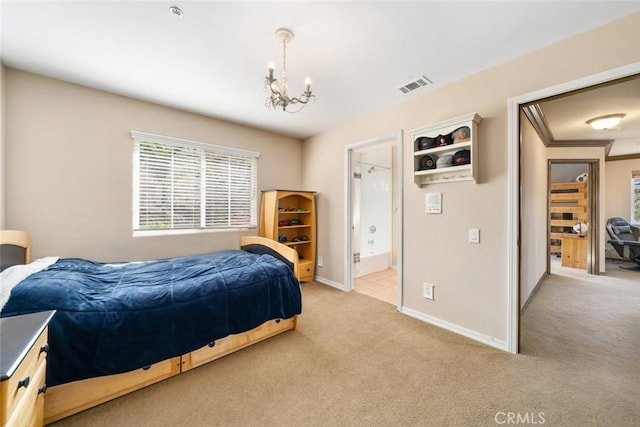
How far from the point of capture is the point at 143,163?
3043mm

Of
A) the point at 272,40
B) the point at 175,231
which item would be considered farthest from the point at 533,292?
the point at 175,231

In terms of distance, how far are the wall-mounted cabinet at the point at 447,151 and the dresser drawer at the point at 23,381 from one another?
3.04m

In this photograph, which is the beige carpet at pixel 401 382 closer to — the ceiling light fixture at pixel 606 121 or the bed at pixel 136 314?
the bed at pixel 136 314

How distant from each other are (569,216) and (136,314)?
8.12 m

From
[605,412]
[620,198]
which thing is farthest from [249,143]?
[620,198]

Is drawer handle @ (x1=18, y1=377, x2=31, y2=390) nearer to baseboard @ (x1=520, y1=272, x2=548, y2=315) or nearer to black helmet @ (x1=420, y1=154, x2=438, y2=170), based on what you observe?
black helmet @ (x1=420, y1=154, x2=438, y2=170)

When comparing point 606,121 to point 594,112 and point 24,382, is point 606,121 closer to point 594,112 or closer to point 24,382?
point 594,112

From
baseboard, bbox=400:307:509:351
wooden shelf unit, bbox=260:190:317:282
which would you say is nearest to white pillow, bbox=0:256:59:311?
wooden shelf unit, bbox=260:190:317:282

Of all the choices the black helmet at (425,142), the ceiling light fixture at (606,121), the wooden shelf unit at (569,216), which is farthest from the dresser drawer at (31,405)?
the wooden shelf unit at (569,216)

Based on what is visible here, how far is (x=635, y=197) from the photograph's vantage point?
5.66 m

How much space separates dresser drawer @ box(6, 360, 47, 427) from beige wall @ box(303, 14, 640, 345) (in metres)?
2.98

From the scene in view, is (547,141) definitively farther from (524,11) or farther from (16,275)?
(16,275)

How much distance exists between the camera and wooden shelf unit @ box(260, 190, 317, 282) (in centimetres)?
387

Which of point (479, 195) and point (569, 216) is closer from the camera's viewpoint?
point (479, 195)
